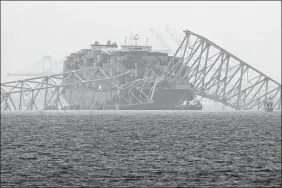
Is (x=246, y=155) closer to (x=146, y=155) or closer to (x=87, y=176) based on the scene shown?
(x=146, y=155)

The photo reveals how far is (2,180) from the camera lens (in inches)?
2623

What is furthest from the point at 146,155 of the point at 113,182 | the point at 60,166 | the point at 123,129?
the point at 123,129

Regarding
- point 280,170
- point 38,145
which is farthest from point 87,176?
Result: point 38,145

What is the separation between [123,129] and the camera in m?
147

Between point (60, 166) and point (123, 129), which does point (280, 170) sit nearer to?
point (60, 166)

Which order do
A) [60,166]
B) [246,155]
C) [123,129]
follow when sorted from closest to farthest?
[60,166] < [246,155] < [123,129]

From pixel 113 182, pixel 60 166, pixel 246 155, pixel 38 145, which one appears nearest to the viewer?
pixel 113 182

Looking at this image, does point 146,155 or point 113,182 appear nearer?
point 113,182

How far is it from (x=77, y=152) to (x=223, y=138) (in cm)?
3351

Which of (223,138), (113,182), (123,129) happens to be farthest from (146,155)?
(123,129)

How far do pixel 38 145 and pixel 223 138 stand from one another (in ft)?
104

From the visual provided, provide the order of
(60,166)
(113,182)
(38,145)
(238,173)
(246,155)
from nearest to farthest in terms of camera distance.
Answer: (113,182) → (238,173) → (60,166) → (246,155) → (38,145)

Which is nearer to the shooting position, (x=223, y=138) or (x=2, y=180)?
(x=2, y=180)

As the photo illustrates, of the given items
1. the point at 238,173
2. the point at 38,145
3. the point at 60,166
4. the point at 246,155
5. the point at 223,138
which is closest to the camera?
the point at 238,173
